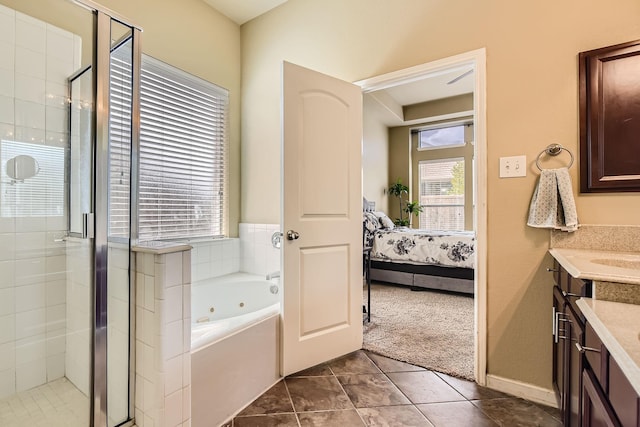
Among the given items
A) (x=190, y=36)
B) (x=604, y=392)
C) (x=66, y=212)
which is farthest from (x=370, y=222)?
(x=604, y=392)

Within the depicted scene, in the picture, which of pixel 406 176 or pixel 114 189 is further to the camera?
pixel 406 176

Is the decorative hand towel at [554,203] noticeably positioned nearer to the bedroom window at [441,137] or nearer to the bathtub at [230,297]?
the bathtub at [230,297]

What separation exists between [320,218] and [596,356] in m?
1.55

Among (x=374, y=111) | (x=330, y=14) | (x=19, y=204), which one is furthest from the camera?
(x=374, y=111)

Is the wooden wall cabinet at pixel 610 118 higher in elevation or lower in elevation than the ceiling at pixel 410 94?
lower

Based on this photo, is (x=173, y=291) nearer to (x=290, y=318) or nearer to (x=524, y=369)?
(x=290, y=318)

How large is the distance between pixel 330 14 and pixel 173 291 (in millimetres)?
2358

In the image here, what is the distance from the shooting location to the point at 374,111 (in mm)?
5809

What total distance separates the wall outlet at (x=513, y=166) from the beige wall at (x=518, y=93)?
34mm

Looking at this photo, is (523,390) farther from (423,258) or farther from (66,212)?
(66,212)

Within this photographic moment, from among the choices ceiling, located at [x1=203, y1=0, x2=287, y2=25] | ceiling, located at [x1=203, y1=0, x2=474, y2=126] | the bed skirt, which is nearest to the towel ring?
the bed skirt

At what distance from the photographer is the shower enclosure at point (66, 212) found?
1398 mm

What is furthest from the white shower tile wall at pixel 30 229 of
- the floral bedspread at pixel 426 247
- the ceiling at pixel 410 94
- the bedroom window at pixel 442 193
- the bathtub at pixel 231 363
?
the bedroom window at pixel 442 193

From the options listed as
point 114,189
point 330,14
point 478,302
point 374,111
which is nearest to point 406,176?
point 374,111
